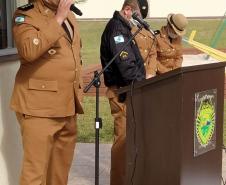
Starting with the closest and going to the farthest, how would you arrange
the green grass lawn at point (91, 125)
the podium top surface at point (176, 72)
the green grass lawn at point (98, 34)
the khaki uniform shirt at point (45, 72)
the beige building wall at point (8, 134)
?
the podium top surface at point (176, 72) < the khaki uniform shirt at point (45, 72) < the beige building wall at point (8, 134) < the green grass lawn at point (91, 125) < the green grass lawn at point (98, 34)

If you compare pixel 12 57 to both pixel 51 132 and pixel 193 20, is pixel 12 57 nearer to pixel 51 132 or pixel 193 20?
pixel 51 132

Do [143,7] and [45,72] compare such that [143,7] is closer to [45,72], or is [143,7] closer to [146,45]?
[146,45]

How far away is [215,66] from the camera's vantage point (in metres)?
4.00

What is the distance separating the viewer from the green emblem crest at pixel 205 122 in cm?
391

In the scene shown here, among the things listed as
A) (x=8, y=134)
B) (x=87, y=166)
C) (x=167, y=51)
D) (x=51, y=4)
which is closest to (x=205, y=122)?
(x=51, y=4)

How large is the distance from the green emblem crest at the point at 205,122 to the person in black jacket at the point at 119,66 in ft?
3.44

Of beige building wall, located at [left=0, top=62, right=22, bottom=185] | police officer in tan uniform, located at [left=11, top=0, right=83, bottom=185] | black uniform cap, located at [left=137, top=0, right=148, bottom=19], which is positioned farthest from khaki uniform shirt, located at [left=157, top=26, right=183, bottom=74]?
police officer in tan uniform, located at [left=11, top=0, right=83, bottom=185]

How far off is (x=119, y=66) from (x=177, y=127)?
1.38 m

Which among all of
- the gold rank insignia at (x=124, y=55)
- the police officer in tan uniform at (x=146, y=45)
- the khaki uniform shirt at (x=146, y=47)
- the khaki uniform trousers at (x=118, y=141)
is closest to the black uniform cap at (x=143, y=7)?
the police officer in tan uniform at (x=146, y=45)

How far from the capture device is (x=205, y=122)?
13.1ft

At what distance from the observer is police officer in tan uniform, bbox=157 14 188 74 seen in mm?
7113

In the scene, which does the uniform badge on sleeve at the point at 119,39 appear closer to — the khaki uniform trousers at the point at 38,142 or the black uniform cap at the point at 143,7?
the black uniform cap at the point at 143,7

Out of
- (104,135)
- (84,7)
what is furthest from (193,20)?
(104,135)

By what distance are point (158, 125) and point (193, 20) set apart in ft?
96.4
